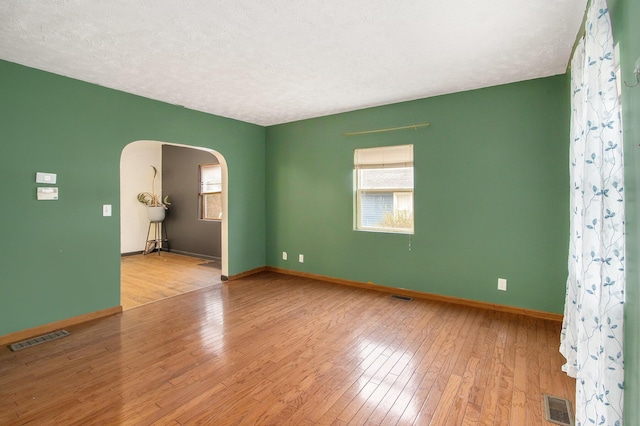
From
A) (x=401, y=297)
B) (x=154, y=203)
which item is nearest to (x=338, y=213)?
(x=401, y=297)

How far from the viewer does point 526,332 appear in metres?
3.04

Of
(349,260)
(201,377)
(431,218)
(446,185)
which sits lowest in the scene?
(201,377)

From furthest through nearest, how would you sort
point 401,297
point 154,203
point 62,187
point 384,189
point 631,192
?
point 154,203 < point 384,189 < point 401,297 < point 62,187 < point 631,192

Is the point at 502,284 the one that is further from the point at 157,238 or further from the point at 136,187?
the point at 136,187

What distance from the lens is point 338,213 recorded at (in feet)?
15.7

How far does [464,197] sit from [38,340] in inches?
182

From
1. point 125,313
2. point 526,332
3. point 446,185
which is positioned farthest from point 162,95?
point 526,332

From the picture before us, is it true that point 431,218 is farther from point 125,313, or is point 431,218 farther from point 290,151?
point 125,313

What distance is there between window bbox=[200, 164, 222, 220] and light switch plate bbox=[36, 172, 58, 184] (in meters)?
3.69

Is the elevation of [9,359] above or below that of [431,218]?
below

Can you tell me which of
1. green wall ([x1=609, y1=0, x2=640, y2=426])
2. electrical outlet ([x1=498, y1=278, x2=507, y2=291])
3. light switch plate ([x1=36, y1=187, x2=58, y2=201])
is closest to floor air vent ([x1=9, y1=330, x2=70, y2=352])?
light switch plate ([x1=36, y1=187, x2=58, y2=201])

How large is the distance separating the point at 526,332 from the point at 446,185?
1.77 meters

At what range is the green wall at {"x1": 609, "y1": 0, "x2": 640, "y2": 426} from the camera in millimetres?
1268

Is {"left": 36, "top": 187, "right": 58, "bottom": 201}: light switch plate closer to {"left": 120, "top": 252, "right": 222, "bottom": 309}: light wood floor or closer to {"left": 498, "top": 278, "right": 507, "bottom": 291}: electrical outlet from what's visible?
{"left": 120, "top": 252, "right": 222, "bottom": 309}: light wood floor
